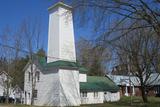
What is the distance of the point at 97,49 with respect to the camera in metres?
21.8

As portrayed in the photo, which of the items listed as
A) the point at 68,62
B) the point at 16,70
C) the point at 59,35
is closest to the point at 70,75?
the point at 68,62

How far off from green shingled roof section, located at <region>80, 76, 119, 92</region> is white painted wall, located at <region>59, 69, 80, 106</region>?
370 cm

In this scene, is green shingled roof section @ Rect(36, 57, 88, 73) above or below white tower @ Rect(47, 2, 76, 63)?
below

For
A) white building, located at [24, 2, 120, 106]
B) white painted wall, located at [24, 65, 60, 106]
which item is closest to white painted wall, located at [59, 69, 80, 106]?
white building, located at [24, 2, 120, 106]

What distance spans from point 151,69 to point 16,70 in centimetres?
2730

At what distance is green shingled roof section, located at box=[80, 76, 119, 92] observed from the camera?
164 feet

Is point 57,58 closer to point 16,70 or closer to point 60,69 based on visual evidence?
point 60,69

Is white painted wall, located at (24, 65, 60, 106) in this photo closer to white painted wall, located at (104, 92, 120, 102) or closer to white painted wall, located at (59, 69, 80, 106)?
white painted wall, located at (59, 69, 80, 106)

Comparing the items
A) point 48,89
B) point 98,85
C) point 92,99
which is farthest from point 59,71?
point 98,85

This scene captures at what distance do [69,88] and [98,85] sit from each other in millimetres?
10363

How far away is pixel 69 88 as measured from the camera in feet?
→ 144

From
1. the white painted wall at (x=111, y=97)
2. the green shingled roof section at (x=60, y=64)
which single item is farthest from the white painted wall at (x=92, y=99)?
the green shingled roof section at (x=60, y=64)

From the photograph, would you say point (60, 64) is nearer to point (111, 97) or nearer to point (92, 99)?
point (92, 99)

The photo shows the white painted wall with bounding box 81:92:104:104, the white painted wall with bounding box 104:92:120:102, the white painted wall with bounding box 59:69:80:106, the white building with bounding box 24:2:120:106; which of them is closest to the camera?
the white painted wall with bounding box 59:69:80:106
